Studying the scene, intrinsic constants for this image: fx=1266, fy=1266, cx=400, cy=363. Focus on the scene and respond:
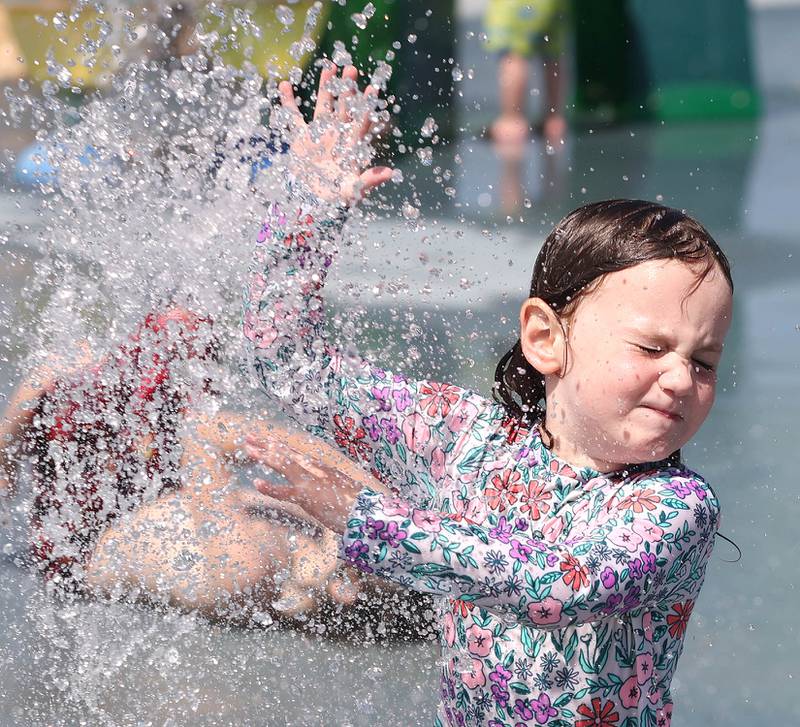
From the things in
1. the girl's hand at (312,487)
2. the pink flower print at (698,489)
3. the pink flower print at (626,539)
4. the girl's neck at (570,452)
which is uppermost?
the girl's hand at (312,487)

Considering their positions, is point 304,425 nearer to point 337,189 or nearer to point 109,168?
point 337,189

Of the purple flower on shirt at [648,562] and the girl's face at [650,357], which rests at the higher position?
the girl's face at [650,357]

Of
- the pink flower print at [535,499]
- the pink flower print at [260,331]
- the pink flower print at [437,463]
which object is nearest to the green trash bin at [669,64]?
the pink flower print at [260,331]

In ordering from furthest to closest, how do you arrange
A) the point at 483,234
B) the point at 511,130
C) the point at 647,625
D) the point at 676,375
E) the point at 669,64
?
the point at 669,64
the point at 511,130
the point at 483,234
the point at 647,625
the point at 676,375

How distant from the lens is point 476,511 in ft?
5.86

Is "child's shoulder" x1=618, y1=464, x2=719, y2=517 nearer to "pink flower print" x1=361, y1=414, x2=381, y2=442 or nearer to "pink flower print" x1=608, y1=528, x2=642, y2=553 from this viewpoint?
"pink flower print" x1=608, y1=528, x2=642, y2=553

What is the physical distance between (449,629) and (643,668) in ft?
0.94

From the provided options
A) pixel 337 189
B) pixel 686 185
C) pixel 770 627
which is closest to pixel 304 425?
pixel 337 189

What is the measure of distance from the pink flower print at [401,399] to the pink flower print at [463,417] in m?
0.07

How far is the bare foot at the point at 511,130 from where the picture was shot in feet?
33.8

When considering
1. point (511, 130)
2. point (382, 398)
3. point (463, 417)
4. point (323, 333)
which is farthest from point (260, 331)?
point (511, 130)

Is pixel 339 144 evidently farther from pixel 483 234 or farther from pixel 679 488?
pixel 483 234

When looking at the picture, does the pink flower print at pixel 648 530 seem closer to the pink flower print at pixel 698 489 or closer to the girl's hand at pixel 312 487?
the pink flower print at pixel 698 489

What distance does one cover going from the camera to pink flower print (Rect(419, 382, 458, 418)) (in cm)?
189
